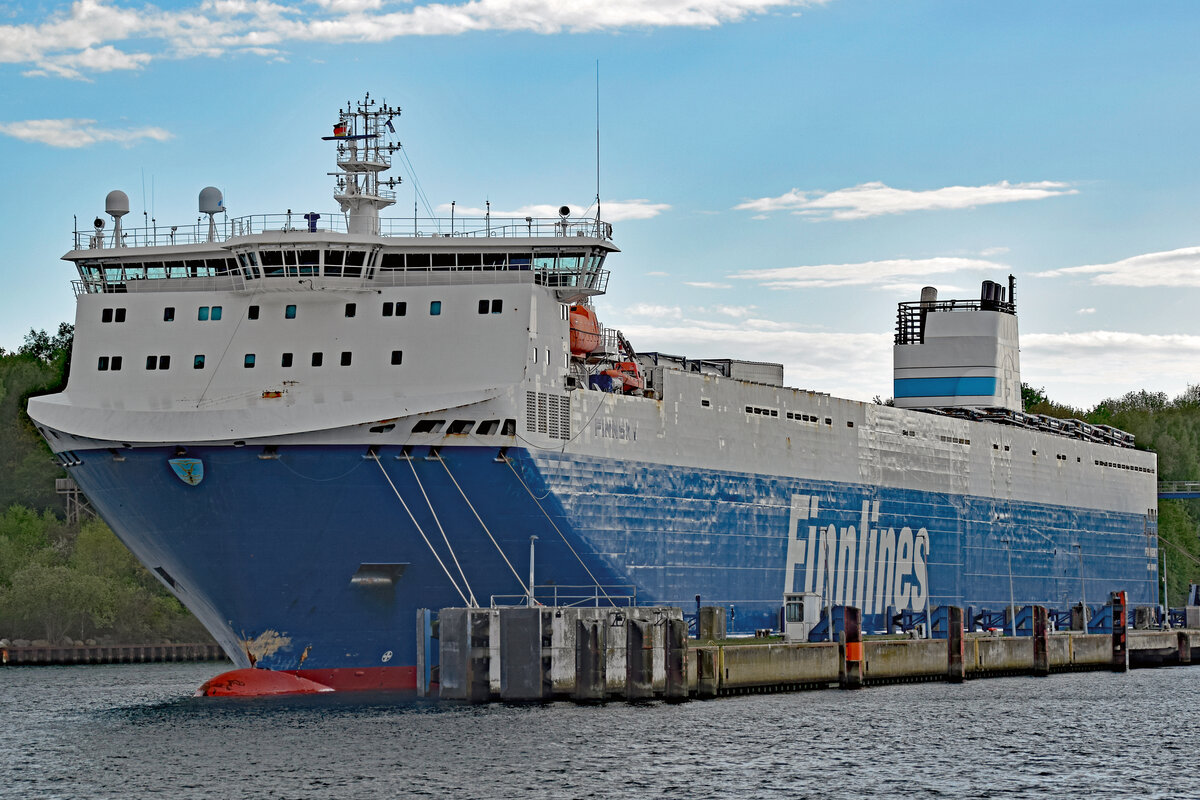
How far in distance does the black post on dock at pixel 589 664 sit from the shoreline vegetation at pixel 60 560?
1242 inches

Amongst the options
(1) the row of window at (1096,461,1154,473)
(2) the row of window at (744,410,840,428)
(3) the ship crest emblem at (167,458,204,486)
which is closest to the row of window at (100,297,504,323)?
(3) the ship crest emblem at (167,458,204,486)

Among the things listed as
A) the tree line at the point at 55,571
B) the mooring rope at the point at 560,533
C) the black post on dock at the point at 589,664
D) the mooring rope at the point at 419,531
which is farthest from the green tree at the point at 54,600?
the black post on dock at the point at 589,664

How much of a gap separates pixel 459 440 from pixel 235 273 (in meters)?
6.41

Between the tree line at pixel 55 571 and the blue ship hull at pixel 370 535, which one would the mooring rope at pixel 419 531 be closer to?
the blue ship hull at pixel 370 535

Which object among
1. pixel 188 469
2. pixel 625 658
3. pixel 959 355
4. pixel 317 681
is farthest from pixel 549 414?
pixel 959 355

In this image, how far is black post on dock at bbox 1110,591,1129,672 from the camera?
1972 inches

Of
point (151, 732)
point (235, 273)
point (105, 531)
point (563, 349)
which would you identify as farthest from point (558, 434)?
point (105, 531)

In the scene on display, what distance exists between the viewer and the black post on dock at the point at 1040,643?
47031 millimetres

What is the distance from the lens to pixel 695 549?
42375 millimetres

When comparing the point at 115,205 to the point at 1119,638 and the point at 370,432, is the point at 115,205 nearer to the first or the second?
the point at 370,432

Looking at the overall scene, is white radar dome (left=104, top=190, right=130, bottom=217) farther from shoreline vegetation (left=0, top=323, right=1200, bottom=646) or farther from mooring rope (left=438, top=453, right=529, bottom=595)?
shoreline vegetation (left=0, top=323, right=1200, bottom=646)

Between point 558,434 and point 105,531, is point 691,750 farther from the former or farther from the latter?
point 105,531

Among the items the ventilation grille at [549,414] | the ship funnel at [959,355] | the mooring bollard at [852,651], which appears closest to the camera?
the ventilation grille at [549,414]

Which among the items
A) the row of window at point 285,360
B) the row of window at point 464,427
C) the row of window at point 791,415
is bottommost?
the row of window at point 464,427
